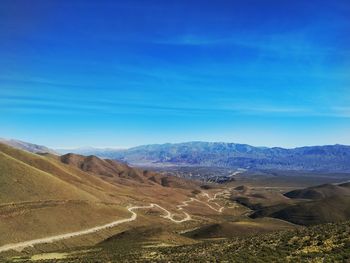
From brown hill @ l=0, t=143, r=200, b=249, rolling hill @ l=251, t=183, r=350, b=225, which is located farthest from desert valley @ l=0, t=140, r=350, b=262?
rolling hill @ l=251, t=183, r=350, b=225

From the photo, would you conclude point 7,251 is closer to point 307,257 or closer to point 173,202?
point 307,257

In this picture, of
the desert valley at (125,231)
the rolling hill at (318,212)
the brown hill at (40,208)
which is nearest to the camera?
the desert valley at (125,231)

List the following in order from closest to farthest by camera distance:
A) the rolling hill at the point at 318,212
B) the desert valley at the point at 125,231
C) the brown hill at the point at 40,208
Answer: the desert valley at the point at 125,231
the brown hill at the point at 40,208
the rolling hill at the point at 318,212

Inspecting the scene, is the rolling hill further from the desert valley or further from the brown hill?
the brown hill

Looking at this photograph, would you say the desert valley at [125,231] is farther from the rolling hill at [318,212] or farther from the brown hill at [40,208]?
the rolling hill at [318,212]

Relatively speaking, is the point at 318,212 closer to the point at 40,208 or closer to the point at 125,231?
the point at 125,231

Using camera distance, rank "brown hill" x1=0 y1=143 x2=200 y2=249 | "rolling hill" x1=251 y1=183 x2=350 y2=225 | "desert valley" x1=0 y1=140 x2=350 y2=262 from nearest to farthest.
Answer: "desert valley" x1=0 y1=140 x2=350 y2=262, "brown hill" x1=0 y1=143 x2=200 y2=249, "rolling hill" x1=251 y1=183 x2=350 y2=225

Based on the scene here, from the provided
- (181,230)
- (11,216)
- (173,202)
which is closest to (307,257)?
(11,216)

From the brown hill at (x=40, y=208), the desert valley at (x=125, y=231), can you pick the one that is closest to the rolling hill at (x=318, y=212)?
the desert valley at (x=125, y=231)

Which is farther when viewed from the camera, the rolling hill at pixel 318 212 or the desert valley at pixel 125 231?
the rolling hill at pixel 318 212

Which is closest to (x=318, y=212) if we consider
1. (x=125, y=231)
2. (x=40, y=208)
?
(x=125, y=231)

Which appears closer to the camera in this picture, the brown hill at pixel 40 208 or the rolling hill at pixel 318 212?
the brown hill at pixel 40 208
